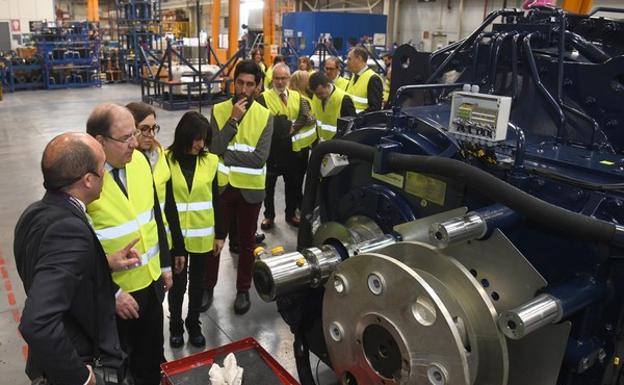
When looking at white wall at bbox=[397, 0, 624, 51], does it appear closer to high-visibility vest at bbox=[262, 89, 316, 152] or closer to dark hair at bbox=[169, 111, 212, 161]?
high-visibility vest at bbox=[262, 89, 316, 152]

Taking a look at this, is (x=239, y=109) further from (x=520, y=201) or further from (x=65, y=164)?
(x=520, y=201)

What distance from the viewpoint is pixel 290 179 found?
5.36 metres

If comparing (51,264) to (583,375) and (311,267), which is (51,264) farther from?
(583,375)

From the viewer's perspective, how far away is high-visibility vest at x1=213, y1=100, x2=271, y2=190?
358cm

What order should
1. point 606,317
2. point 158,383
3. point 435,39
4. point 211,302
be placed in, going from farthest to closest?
point 435,39, point 211,302, point 158,383, point 606,317

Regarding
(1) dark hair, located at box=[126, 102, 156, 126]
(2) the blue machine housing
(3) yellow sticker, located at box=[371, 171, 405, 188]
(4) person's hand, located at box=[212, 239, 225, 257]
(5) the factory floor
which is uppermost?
(2) the blue machine housing

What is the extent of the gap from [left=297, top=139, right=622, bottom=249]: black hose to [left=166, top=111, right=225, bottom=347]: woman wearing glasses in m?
0.99

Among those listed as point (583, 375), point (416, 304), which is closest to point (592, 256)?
point (583, 375)

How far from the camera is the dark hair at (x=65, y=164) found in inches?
64.7

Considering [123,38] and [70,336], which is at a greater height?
[123,38]

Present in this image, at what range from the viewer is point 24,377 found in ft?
9.87

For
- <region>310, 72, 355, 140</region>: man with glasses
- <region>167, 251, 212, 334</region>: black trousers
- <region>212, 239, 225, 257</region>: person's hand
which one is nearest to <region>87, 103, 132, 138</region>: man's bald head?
<region>167, 251, 212, 334</region>: black trousers

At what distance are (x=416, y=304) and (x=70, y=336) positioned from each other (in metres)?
1.11

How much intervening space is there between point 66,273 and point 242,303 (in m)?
2.29
